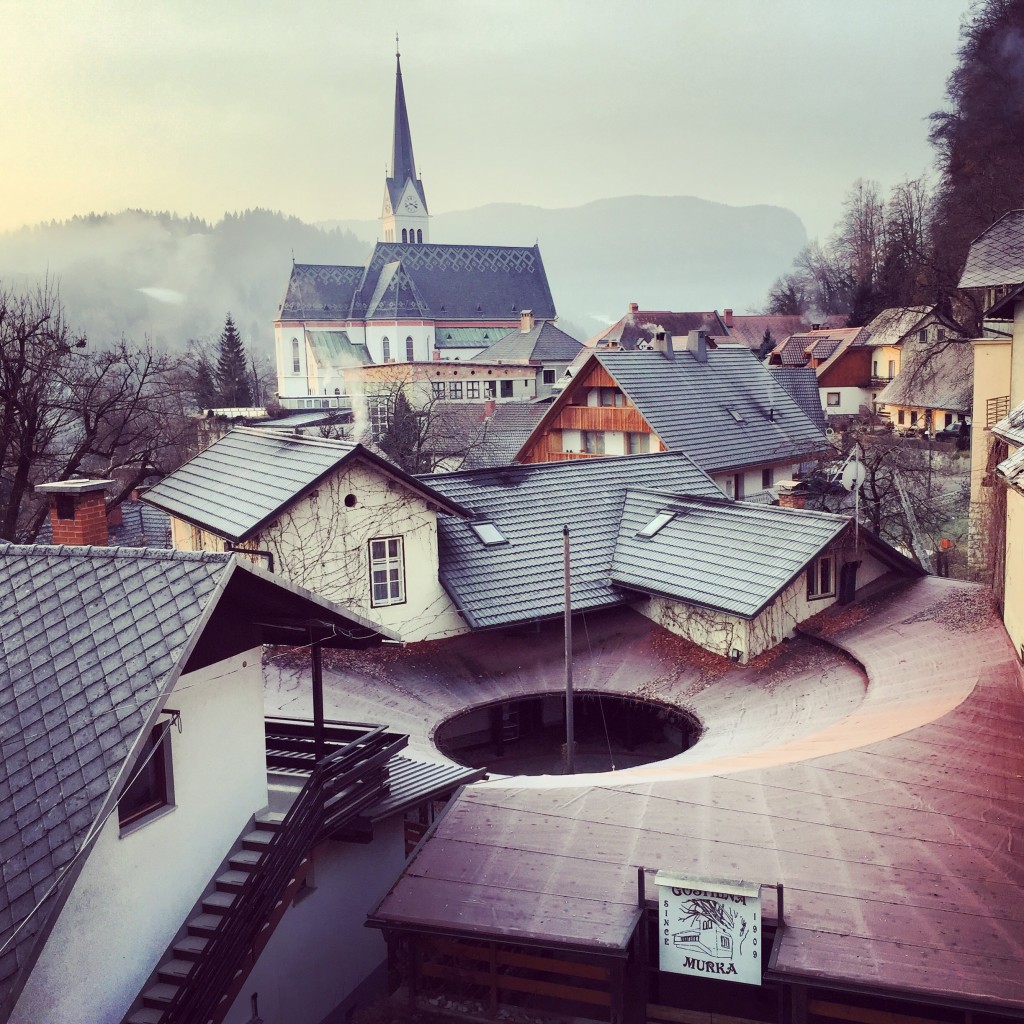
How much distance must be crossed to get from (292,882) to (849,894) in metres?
5.07

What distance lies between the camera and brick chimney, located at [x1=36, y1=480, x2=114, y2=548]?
44.9ft

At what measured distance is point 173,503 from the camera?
66.6 ft

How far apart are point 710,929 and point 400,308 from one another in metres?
90.2

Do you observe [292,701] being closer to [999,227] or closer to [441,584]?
[441,584]

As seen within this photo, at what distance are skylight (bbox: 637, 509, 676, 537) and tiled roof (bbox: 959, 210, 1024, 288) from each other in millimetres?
8180

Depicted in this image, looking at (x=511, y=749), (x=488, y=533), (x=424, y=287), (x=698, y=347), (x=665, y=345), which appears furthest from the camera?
(x=424, y=287)

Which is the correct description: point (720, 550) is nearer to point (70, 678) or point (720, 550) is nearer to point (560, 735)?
point (560, 735)

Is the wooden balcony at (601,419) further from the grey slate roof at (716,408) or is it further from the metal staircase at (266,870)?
the metal staircase at (266,870)

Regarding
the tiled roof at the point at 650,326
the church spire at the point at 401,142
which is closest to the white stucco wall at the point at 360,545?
the tiled roof at the point at 650,326

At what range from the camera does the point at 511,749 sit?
1909cm

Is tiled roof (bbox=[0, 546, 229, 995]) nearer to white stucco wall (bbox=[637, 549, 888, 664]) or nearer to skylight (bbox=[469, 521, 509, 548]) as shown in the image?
white stucco wall (bbox=[637, 549, 888, 664])

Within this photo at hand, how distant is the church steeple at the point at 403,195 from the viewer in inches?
4476

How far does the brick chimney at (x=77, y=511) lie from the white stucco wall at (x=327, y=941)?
17.6 ft

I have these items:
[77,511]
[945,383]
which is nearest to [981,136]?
[945,383]
